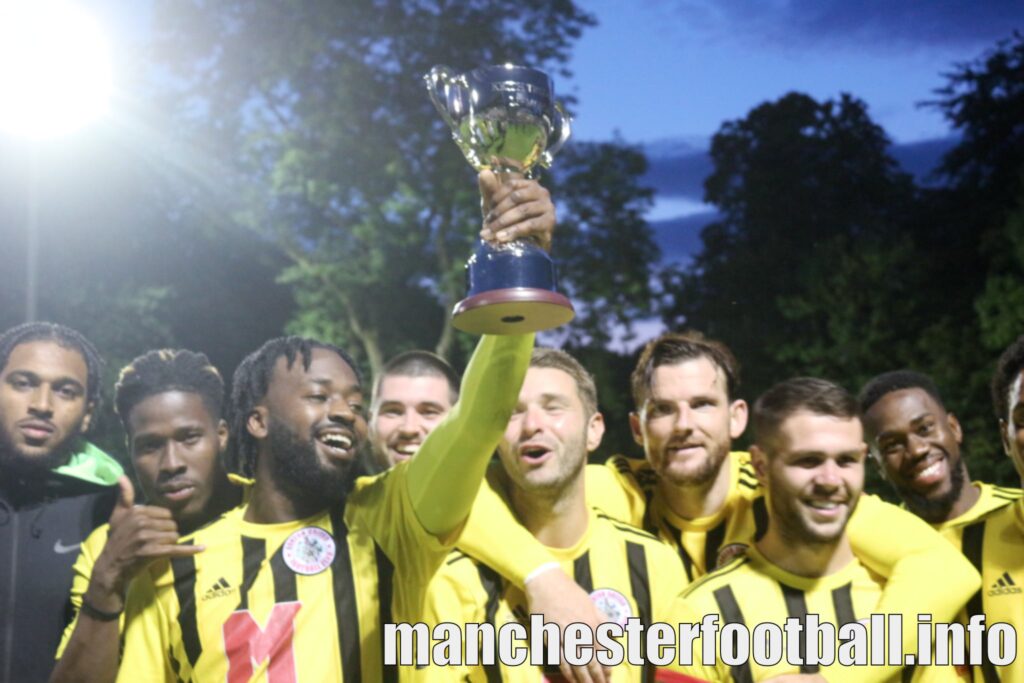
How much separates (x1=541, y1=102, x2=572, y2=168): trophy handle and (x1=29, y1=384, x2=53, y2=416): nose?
187 cm

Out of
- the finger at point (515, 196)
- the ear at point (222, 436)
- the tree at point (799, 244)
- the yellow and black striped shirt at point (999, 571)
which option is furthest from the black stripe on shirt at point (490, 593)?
the tree at point (799, 244)

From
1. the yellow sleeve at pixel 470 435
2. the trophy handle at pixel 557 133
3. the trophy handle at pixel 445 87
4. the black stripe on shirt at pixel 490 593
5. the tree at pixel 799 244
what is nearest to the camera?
the yellow sleeve at pixel 470 435

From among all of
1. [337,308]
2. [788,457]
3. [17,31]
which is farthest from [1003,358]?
[337,308]

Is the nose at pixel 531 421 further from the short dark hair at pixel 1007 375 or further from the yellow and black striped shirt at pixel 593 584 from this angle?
the short dark hair at pixel 1007 375

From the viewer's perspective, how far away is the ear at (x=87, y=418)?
373 cm

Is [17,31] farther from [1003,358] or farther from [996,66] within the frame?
[996,66]

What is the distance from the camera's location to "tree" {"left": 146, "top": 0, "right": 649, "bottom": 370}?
677 inches

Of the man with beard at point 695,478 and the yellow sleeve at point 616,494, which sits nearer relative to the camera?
the man with beard at point 695,478

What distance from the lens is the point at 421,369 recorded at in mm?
3623

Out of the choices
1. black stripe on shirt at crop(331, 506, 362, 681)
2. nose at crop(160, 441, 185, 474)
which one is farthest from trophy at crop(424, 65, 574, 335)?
nose at crop(160, 441, 185, 474)

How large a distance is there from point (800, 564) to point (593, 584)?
0.58 m

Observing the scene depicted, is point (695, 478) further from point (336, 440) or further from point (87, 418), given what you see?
point (87, 418)

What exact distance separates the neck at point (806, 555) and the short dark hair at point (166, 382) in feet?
5.96

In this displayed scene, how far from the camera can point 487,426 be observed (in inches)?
97.3
